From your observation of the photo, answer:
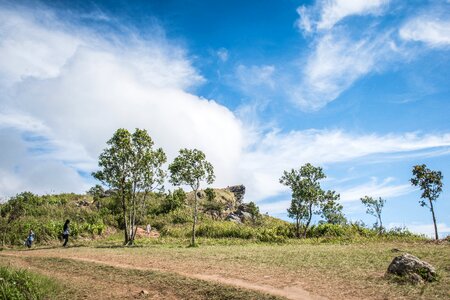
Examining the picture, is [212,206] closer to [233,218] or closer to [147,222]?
[233,218]

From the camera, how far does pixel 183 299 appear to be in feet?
42.8

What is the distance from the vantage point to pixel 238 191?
8644cm

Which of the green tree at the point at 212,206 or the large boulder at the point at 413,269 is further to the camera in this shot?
the green tree at the point at 212,206

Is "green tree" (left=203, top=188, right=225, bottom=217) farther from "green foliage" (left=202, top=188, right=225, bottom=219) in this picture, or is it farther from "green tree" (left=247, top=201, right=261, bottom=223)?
"green tree" (left=247, top=201, right=261, bottom=223)

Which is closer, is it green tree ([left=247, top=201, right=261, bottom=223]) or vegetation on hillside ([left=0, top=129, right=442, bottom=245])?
vegetation on hillside ([left=0, top=129, right=442, bottom=245])

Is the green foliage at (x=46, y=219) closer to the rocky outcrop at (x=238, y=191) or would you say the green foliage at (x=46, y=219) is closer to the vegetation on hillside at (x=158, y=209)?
the vegetation on hillside at (x=158, y=209)

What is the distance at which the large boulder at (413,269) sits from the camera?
42.0ft

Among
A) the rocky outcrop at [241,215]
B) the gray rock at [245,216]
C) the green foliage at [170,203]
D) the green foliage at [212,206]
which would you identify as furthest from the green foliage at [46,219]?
the gray rock at [245,216]

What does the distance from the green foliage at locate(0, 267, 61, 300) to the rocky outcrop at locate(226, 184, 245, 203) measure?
232 ft

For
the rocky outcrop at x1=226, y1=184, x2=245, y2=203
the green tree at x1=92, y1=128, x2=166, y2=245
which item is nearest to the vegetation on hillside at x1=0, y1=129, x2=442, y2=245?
the green tree at x1=92, y1=128, x2=166, y2=245

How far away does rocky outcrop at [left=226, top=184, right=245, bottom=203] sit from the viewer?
85.2 m

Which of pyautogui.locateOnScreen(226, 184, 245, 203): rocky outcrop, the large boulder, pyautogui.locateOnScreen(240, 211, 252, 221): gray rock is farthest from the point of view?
pyautogui.locateOnScreen(226, 184, 245, 203): rocky outcrop

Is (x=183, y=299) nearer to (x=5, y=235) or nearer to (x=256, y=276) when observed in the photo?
(x=256, y=276)

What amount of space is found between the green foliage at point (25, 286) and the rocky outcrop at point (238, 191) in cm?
7082
